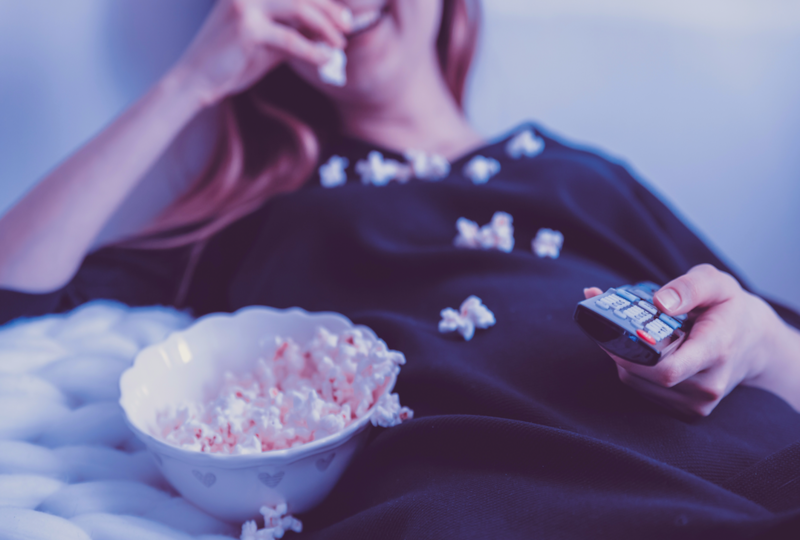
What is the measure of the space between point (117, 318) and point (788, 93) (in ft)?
5.13

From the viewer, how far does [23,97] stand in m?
0.99

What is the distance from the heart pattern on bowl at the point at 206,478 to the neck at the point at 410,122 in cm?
81

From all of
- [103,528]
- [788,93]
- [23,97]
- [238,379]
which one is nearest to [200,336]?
[238,379]

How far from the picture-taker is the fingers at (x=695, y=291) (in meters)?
0.54

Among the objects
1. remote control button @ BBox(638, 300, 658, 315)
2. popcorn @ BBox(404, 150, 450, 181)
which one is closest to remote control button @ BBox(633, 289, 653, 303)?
remote control button @ BBox(638, 300, 658, 315)

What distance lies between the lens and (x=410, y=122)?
1208mm

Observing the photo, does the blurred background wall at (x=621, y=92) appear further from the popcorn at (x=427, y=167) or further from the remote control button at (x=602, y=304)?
the remote control button at (x=602, y=304)

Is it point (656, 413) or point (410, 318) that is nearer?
point (656, 413)

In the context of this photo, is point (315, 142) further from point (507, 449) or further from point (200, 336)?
point (507, 449)

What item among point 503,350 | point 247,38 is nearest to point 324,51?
point 247,38

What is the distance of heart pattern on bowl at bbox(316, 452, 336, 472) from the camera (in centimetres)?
52

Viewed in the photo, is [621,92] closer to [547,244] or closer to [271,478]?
[547,244]

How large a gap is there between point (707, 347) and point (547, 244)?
0.38 metres

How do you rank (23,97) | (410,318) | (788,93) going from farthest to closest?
(788,93), (23,97), (410,318)
